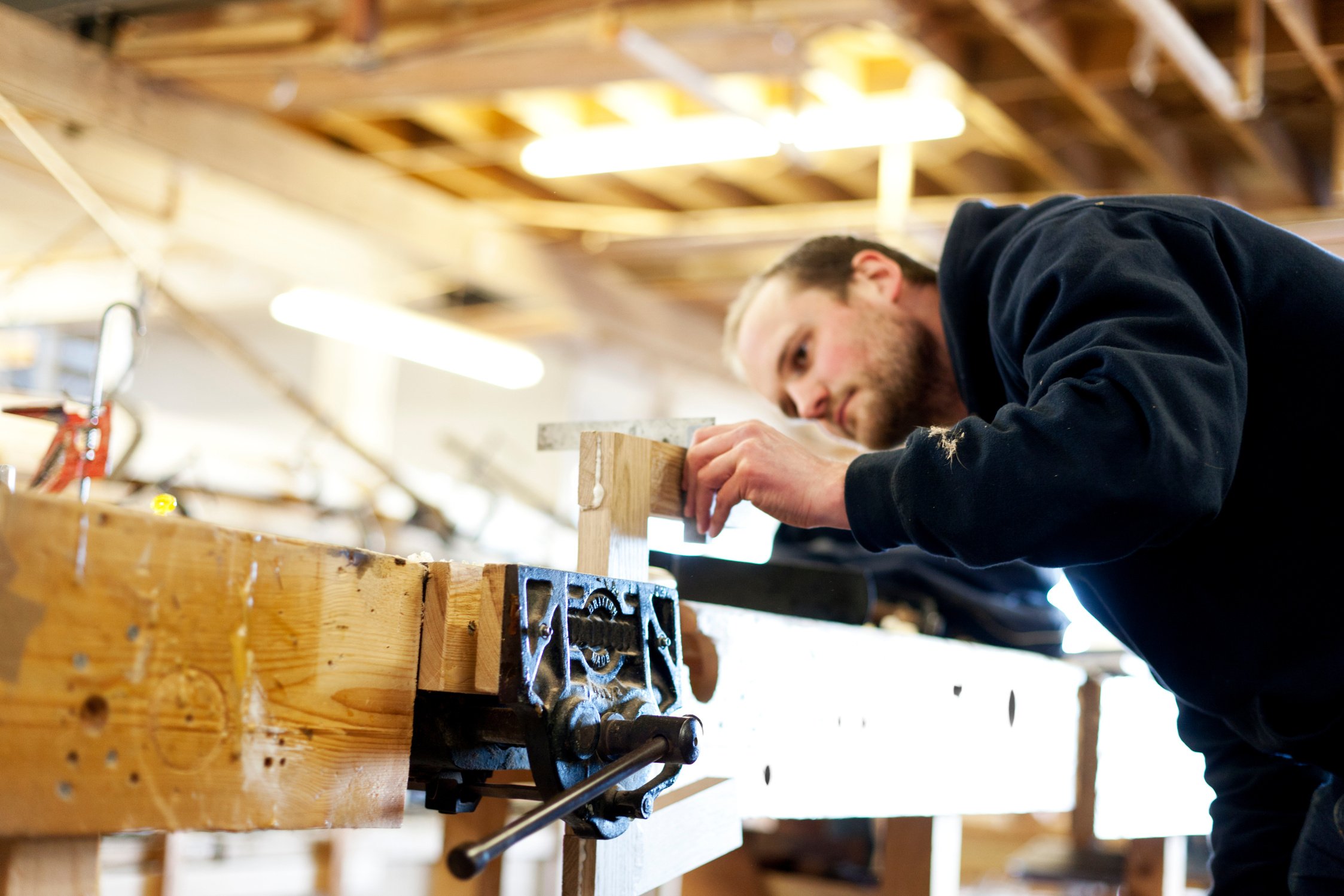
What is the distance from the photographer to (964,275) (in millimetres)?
1479

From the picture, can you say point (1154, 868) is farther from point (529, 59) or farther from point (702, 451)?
point (529, 59)

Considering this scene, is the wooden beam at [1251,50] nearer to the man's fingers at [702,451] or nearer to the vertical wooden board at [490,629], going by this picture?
the man's fingers at [702,451]

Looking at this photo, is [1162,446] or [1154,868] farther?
[1154,868]

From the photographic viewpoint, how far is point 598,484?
1.18 metres

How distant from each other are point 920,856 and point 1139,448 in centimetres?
122

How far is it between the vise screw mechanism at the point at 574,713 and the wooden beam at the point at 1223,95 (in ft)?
9.30

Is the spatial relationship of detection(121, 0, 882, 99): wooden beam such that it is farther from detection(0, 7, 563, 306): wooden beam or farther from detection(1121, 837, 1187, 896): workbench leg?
detection(1121, 837, 1187, 896): workbench leg

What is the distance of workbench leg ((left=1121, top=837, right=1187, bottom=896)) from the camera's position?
2449 mm

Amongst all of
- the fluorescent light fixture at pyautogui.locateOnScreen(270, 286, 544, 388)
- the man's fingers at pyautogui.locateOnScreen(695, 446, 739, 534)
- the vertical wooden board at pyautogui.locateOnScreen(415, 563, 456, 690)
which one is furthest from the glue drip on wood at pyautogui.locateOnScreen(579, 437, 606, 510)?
the fluorescent light fixture at pyautogui.locateOnScreen(270, 286, 544, 388)

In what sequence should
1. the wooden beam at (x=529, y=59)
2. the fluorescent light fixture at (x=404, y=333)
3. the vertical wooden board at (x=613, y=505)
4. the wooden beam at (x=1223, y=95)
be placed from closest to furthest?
the vertical wooden board at (x=613, y=505), the wooden beam at (x=1223, y=95), the wooden beam at (x=529, y=59), the fluorescent light fixture at (x=404, y=333)

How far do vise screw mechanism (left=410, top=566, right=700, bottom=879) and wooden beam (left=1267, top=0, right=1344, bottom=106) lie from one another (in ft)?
10.9

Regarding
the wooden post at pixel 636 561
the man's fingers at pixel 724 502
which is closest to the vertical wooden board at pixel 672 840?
the wooden post at pixel 636 561

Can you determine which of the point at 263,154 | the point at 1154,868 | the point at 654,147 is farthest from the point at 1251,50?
the point at 263,154

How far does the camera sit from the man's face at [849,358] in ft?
5.62
